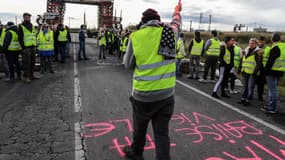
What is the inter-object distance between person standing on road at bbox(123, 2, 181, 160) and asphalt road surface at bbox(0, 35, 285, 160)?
2.68 feet

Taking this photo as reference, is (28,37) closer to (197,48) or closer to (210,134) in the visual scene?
(197,48)

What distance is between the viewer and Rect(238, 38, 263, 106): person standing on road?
6.71m

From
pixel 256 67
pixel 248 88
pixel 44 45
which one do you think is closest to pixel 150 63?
pixel 256 67

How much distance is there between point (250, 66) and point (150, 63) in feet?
15.4

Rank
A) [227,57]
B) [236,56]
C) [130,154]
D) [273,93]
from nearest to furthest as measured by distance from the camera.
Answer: [130,154], [273,93], [227,57], [236,56]

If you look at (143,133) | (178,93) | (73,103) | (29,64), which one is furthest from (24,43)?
(143,133)

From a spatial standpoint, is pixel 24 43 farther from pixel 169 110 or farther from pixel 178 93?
pixel 169 110

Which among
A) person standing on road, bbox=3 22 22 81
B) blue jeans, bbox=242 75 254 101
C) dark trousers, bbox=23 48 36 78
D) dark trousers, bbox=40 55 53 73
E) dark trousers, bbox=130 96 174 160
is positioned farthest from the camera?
dark trousers, bbox=40 55 53 73

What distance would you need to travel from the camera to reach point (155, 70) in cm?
303

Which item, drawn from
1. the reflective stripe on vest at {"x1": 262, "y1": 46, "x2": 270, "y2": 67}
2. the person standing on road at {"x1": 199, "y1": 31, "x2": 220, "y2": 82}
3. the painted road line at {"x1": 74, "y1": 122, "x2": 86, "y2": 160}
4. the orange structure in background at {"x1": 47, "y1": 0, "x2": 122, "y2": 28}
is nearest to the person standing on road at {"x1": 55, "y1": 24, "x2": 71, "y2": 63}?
the person standing on road at {"x1": 199, "y1": 31, "x2": 220, "y2": 82}

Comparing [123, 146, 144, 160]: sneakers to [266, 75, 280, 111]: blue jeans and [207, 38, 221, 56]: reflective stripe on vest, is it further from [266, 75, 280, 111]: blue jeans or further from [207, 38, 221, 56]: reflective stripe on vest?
[207, 38, 221, 56]: reflective stripe on vest

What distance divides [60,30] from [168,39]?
11.6 m

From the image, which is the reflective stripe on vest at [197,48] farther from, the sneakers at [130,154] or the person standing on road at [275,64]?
the sneakers at [130,154]

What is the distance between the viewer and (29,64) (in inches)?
350
